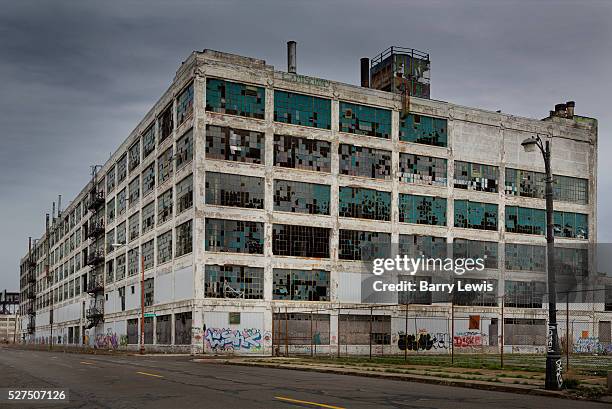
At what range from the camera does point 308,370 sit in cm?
2922

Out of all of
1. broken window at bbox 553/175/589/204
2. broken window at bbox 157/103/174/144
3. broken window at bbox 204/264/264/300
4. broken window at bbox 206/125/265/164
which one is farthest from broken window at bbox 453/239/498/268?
broken window at bbox 157/103/174/144

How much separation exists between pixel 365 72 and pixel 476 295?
2421 centimetres

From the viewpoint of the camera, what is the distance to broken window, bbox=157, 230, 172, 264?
60581 mm

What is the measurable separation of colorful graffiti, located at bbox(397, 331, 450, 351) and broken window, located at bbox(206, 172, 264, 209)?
17.1 metres

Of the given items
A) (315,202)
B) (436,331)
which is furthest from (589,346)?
(315,202)

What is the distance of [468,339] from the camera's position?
207 feet

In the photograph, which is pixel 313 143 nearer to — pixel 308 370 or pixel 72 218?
pixel 308 370

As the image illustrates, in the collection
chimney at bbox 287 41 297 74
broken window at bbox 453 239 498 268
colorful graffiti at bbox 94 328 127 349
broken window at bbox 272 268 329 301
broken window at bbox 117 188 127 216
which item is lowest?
colorful graffiti at bbox 94 328 127 349

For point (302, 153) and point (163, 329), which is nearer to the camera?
point (302, 153)

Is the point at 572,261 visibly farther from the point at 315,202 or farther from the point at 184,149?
the point at 184,149

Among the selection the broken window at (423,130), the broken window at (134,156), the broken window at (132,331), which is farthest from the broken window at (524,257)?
the broken window at (134,156)

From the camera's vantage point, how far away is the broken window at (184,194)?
55375 millimetres

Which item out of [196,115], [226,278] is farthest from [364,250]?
[196,115]

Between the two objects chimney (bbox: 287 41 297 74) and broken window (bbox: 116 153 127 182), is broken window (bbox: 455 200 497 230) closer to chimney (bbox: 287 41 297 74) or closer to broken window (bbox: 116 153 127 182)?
chimney (bbox: 287 41 297 74)
